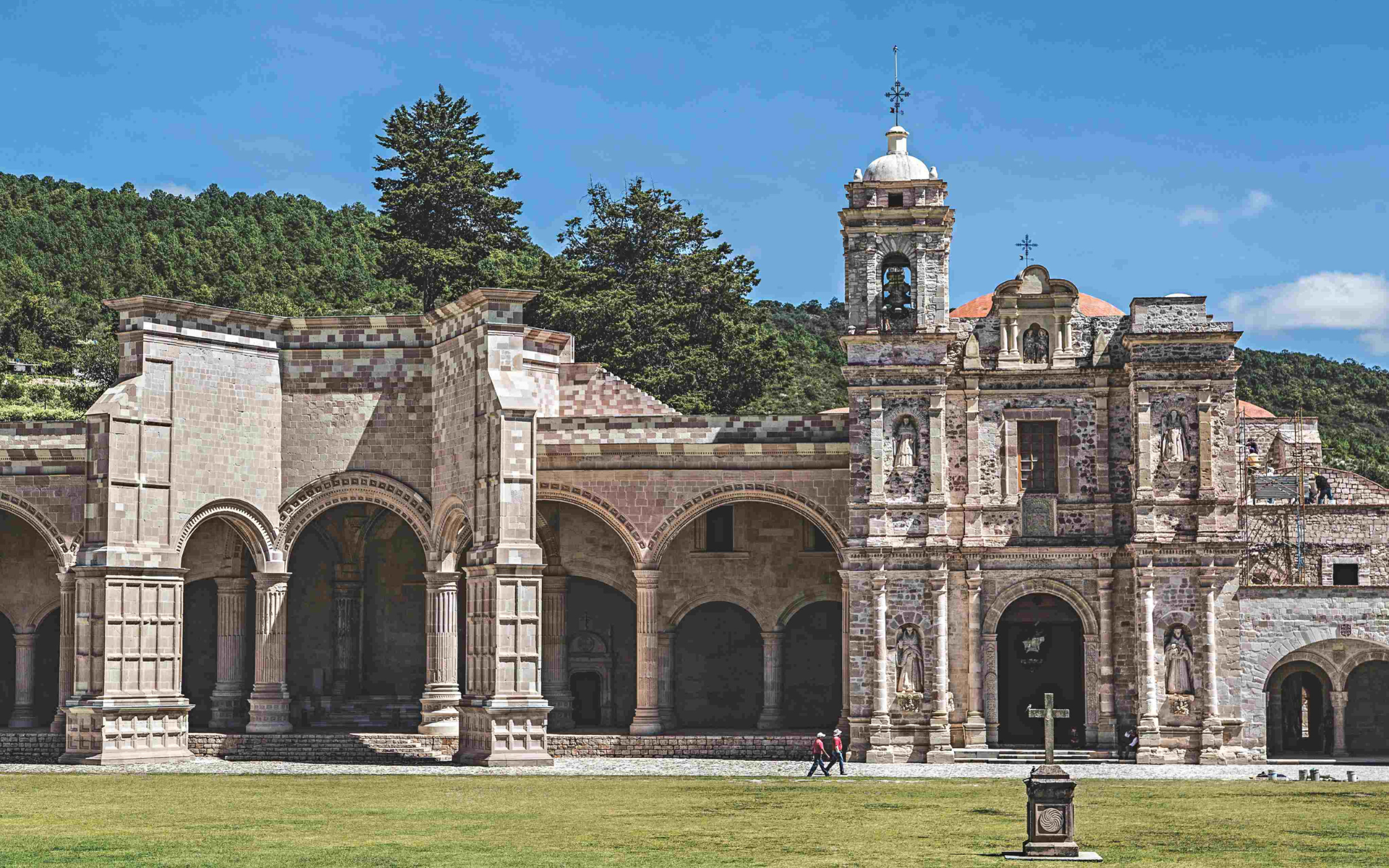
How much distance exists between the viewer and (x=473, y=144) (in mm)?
67812

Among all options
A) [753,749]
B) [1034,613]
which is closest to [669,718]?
[753,749]

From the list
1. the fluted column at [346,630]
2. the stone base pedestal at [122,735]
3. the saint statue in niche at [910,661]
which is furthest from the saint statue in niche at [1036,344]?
the stone base pedestal at [122,735]

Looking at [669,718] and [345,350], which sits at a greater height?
[345,350]

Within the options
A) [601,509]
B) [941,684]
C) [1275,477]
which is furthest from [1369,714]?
[601,509]

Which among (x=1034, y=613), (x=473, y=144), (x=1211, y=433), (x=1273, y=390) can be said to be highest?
(x=473, y=144)

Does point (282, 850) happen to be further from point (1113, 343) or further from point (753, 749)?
point (1113, 343)

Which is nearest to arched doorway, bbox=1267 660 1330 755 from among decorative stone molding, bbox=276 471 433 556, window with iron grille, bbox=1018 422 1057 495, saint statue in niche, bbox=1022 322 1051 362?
window with iron grille, bbox=1018 422 1057 495

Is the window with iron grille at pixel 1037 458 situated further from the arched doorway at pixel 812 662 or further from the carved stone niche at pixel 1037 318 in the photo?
the arched doorway at pixel 812 662

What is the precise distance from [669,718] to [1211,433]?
13229 millimetres

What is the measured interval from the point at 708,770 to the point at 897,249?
12017 mm

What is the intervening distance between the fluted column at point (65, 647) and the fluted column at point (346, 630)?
6.24 meters

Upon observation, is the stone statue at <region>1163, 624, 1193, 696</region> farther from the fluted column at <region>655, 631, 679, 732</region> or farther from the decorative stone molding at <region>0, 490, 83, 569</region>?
the decorative stone molding at <region>0, 490, 83, 569</region>

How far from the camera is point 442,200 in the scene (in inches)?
2616

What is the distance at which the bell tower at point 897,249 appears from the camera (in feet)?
131
